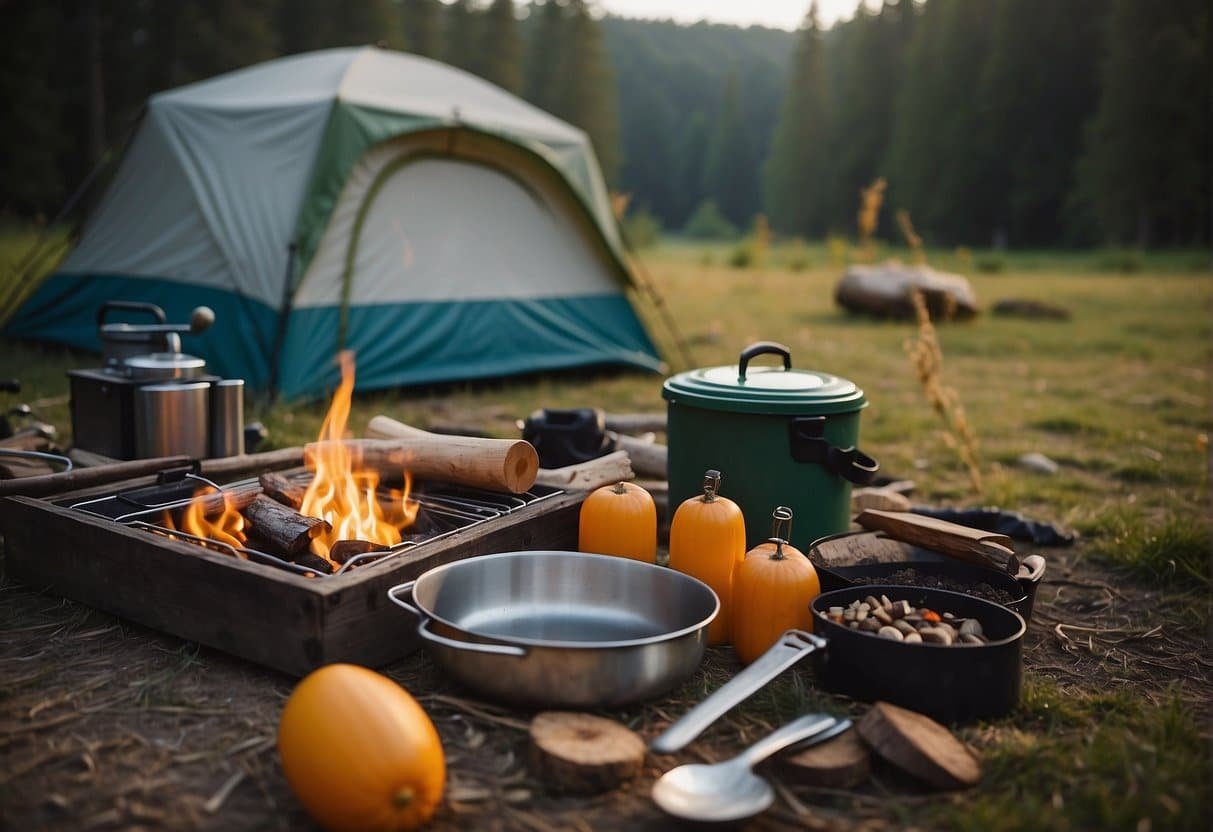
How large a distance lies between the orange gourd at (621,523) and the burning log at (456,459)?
0.84ft

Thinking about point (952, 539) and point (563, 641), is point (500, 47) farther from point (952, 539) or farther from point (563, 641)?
point (563, 641)

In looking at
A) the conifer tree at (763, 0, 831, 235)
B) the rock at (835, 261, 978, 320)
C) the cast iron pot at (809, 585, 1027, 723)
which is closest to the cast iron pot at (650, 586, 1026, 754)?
the cast iron pot at (809, 585, 1027, 723)

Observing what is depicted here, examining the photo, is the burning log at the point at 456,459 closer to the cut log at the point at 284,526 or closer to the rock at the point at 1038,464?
the cut log at the point at 284,526

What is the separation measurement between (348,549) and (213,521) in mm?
544

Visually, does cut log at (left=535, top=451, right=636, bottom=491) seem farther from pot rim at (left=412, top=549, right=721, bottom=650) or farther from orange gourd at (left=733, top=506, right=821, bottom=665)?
orange gourd at (left=733, top=506, right=821, bottom=665)

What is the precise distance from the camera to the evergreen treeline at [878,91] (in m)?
27.1

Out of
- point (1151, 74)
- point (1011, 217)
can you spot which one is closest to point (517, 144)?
point (1151, 74)

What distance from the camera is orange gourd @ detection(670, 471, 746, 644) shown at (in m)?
2.77

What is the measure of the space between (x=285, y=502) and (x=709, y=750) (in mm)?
1589

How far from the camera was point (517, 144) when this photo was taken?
6.61 metres

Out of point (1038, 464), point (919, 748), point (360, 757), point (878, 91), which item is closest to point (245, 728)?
point (360, 757)

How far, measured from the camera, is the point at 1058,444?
5.68 m

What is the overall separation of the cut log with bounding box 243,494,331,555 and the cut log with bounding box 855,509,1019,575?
67.1 inches

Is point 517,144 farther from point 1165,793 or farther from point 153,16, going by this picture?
point 153,16
